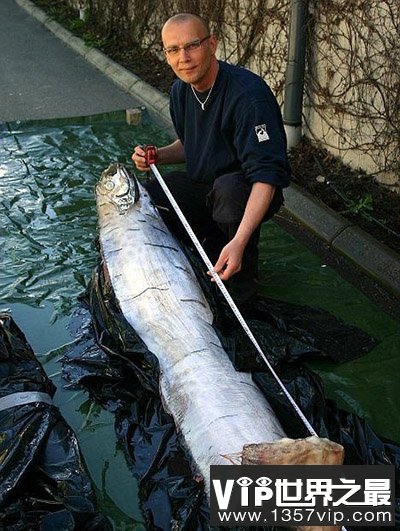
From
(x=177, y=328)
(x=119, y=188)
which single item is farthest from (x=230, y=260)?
(x=119, y=188)

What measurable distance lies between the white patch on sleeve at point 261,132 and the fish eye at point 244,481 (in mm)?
1793

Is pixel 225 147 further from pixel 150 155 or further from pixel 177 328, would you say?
pixel 177 328

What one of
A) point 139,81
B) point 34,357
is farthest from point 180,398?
point 139,81

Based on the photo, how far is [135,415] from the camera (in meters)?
3.22

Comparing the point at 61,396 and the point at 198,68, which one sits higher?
the point at 198,68

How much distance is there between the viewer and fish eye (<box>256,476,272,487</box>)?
240 cm

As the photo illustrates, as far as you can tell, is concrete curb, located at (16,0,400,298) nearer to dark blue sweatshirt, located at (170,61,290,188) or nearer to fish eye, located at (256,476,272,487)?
dark blue sweatshirt, located at (170,61,290,188)

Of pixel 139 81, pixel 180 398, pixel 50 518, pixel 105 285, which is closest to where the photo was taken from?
pixel 50 518

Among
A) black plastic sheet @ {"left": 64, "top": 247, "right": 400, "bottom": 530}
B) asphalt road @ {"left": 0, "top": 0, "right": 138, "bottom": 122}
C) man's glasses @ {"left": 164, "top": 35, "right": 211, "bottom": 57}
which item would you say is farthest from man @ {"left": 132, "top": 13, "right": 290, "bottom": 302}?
asphalt road @ {"left": 0, "top": 0, "right": 138, "bottom": 122}

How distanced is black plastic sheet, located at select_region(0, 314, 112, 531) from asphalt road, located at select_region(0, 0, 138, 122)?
4830mm

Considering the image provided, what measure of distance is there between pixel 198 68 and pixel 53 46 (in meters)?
6.96

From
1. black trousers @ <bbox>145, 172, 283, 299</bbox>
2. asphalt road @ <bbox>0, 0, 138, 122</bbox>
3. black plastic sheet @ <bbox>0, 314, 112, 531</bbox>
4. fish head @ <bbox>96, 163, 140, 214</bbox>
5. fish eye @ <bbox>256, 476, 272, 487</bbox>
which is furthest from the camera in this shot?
asphalt road @ <bbox>0, 0, 138, 122</bbox>

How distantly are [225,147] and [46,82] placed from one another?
5.18 m

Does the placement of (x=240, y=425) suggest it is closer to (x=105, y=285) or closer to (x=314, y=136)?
(x=105, y=285)
